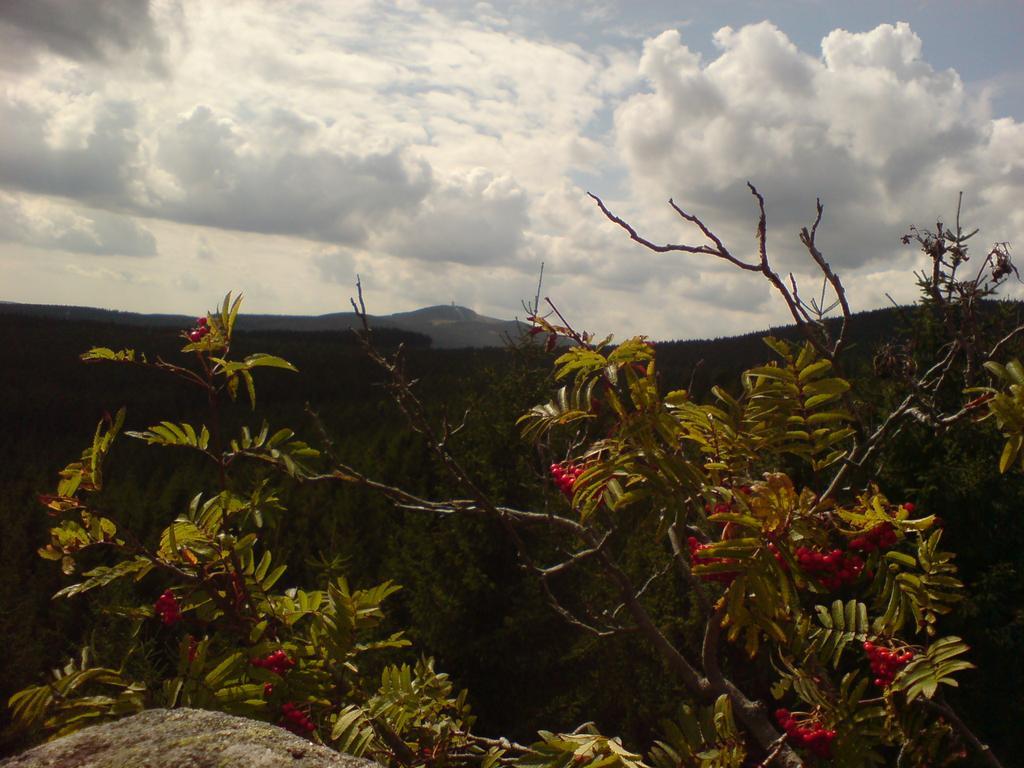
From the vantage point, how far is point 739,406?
6.90ft

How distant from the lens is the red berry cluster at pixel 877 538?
2.18m

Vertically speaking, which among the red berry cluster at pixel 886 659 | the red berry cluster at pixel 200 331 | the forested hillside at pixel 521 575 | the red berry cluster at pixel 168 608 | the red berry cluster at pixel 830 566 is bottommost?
the forested hillside at pixel 521 575

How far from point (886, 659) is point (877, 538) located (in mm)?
611

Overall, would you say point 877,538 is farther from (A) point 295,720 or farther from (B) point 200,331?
(B) point 200,331

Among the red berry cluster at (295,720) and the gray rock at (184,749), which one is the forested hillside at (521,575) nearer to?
the red berry cluster at (295,720)

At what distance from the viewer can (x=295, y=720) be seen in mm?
2500

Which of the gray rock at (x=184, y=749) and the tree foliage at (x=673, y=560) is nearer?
the gray rock at (x=184, y=749)

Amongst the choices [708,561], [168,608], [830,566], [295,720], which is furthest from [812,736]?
[168,608]

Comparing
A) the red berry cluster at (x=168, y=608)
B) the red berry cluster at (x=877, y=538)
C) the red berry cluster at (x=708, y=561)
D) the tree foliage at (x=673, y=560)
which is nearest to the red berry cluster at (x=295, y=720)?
the tree foliage at (x=673, y=560)

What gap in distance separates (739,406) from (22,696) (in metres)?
2.41

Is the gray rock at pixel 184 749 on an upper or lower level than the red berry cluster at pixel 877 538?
lower

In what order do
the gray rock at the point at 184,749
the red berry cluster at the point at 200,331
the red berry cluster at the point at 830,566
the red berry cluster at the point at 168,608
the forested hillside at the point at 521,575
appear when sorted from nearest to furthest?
the gray rock at the point at 184,749 → the red berry cluster at the point at 830,566 → the red berry cluster at the point at 168,608 → the red berry cluster at the point at 200,331 → the forested hillside at the point at 521,575

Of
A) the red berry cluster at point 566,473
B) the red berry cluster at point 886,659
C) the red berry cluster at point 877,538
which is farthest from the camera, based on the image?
the red berry cluster at point 566,473

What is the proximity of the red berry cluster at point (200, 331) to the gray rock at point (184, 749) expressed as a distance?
5.35 ft
